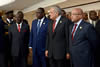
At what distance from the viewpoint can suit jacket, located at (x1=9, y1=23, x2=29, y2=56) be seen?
10.8ft

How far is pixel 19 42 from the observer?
3283 millimetres

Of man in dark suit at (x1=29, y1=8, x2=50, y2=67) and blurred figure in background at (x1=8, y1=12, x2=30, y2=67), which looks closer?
man in dark suit at (x1=29, y1=8, x2=50, y2=67)

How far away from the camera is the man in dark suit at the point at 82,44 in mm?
2369

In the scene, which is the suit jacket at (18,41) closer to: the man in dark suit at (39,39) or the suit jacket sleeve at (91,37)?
the man in dark suit at (39,39)

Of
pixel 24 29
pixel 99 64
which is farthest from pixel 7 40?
pixel 99 64

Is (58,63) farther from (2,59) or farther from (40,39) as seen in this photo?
(2,59)

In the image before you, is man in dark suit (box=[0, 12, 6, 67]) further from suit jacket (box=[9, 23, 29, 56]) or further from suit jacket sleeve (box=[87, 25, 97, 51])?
suit jacket sleeve (box=[87, 25, 97, 51])

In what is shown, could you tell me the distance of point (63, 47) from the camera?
2652 mm

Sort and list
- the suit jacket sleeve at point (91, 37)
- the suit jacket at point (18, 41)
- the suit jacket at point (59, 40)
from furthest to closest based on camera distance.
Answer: the suit jacket at point (18, 41) → the suit jacket at point (59, 40) → the suit jacket sleeve at point (91, 37)

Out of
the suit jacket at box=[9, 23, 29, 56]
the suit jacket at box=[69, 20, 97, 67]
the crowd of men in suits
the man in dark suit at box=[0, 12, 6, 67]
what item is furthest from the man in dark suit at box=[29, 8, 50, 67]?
the suit jacket at box=[69, 20, 97, 67]

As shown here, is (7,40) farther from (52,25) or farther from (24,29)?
(52,25)

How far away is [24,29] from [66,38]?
1.16m

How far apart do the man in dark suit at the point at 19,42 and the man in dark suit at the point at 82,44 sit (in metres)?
1.26

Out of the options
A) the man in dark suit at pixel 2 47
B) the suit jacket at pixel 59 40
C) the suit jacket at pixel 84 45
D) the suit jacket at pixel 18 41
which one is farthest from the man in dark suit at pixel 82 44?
the man in dark suit at pixel 2 47
